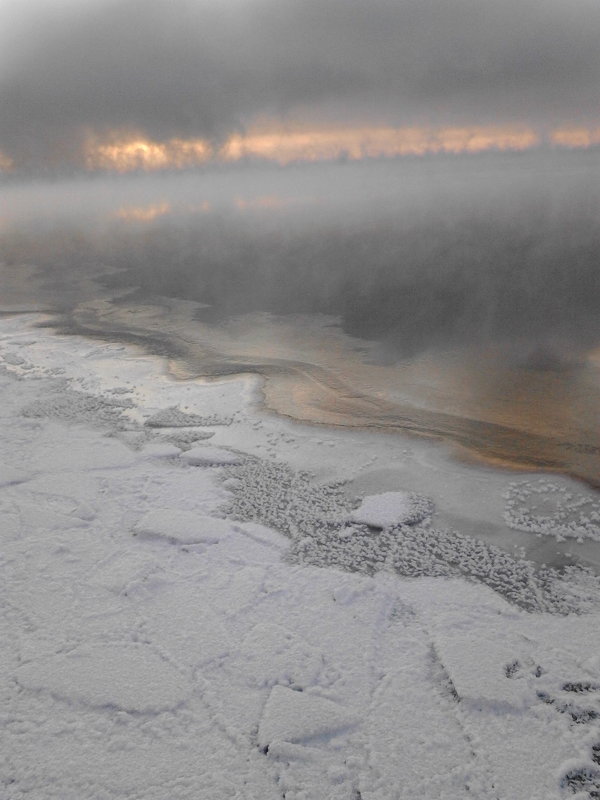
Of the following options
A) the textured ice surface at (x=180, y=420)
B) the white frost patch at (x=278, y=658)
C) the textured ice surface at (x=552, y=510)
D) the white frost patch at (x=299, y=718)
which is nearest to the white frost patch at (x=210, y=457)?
the textured ice surface at (x=180, y=420)

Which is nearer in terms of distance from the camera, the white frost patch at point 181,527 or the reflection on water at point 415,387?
the white frost patch at point 181,527

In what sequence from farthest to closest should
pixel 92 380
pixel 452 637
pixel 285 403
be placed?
1. pixel 92 380
2. pixel 285 403
3. pixel 452 637

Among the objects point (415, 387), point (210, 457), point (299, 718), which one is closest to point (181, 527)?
point (210, 457)

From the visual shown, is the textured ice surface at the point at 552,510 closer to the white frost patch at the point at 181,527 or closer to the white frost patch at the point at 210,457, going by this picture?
the white frost patch at the point at 181,527

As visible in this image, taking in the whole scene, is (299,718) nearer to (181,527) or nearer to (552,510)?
(181,527)

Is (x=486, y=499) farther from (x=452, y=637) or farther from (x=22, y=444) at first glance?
(x=22, y=444)

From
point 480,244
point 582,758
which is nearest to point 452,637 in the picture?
point 582,758

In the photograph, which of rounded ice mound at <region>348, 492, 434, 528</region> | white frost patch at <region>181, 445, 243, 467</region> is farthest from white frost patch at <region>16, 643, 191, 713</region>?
white frost patch at <region>181, 445, 243, 467</region>
